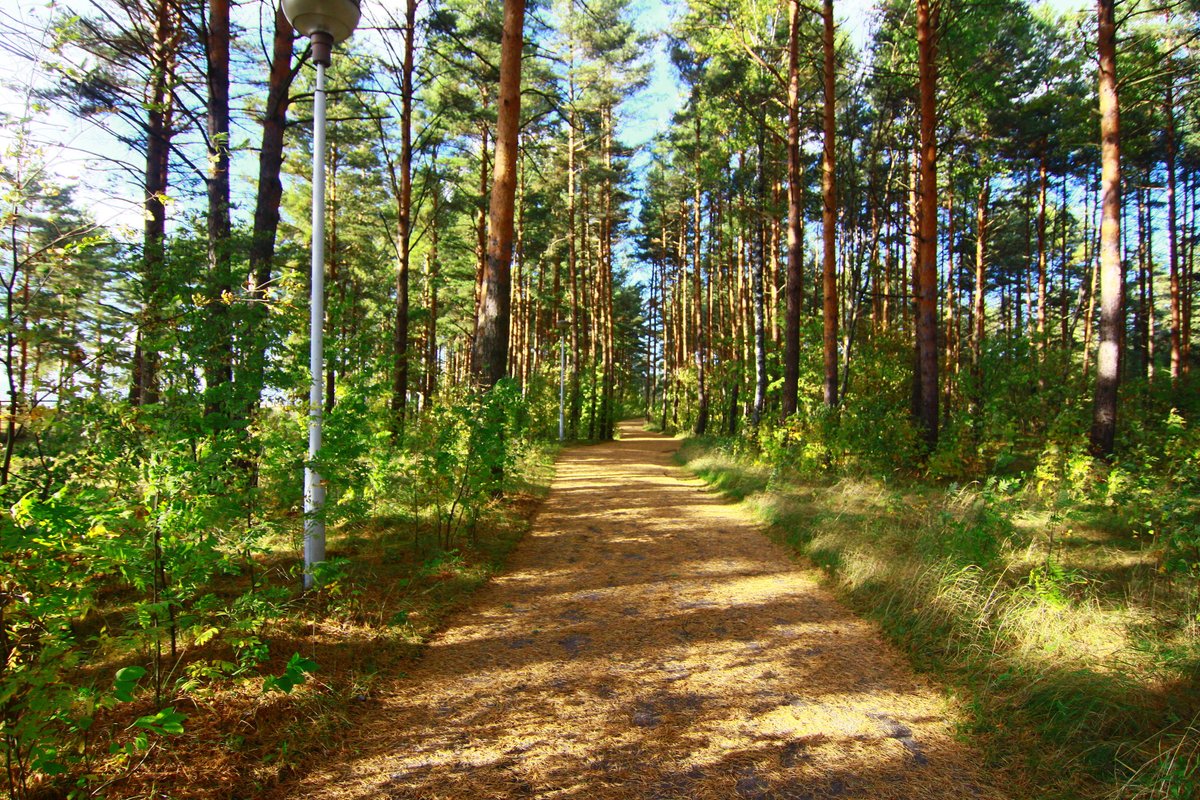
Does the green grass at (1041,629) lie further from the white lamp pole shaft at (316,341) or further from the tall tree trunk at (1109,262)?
the white lamp pole shaft at (316,341)

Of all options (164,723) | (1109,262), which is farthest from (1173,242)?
(164,723)

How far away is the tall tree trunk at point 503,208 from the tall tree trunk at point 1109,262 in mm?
8262

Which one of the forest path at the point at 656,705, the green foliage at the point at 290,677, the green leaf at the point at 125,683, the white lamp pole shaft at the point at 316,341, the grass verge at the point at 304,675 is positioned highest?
the white lamp pole shaft at the point at 316,341

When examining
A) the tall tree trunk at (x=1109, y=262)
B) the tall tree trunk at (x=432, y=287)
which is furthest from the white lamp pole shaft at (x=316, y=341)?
the tall tree trunk at (x=432, y=287)

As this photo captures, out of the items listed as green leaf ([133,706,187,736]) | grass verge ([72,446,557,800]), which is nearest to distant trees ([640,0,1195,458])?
grass verge ([72,446,557,800])

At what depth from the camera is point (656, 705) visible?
10.1 ft

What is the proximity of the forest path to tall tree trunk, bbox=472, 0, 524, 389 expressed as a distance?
3444 mm

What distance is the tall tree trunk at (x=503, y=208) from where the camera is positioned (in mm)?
7801

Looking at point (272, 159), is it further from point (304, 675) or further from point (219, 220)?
point (304, 675)

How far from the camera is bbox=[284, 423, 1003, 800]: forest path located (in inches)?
97.4

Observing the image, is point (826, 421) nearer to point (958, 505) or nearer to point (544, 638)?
point (958, 505)

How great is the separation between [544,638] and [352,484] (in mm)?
1771

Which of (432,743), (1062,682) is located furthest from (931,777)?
(432,743)

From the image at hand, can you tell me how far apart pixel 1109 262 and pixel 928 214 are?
2.56 metres
